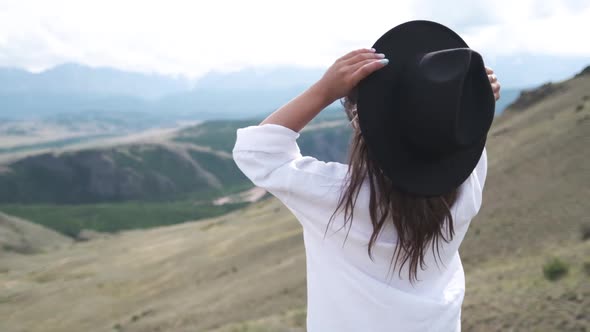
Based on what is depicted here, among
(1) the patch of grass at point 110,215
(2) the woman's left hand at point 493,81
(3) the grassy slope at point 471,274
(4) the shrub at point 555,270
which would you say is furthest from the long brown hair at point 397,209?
(1) the patch of grass at point 110,215

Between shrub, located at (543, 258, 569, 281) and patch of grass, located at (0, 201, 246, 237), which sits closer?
shrub, located at (543, 258, 569, 281)

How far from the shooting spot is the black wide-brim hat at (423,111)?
7.28ft

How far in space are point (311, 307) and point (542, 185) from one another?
23.0m

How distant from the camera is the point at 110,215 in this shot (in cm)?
12900

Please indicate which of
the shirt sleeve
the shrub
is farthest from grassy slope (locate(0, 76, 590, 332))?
the shirt sleeve

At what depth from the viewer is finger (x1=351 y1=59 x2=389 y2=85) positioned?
2.30 m

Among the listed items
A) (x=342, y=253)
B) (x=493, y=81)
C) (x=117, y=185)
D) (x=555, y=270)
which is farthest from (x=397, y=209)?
(x=117, y=185)

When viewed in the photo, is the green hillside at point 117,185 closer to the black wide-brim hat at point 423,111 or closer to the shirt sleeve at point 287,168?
the shirt sleeve at point 287,168

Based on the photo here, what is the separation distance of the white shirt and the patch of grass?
118883 mm

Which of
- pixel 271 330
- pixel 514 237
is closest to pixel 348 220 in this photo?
pixel 271 330

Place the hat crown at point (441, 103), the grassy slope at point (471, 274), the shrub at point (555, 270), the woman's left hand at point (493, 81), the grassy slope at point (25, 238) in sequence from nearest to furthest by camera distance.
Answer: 1. the hat crown at point (441, 103)
2. the woman's left hand at point (493, 81)
3. the grassy slope at point (471, 274)
4. the shrub at point (555, 270)
5. the grassy slope at point (25, 238)

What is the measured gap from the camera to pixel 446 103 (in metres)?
2.21

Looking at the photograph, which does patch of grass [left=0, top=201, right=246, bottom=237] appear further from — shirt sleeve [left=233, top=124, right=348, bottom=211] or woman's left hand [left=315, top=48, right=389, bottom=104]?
woman's left hand [left=315, top=48, right=389, bottom=104]

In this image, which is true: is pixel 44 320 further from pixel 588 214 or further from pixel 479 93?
pixel 479 93
